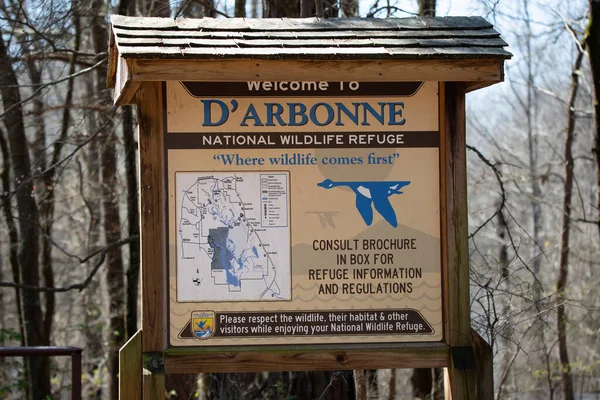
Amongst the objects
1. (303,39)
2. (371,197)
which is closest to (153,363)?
(371,197)

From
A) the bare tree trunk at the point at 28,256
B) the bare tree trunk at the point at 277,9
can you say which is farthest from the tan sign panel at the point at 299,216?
the bare tree trunk at the point at 28,256

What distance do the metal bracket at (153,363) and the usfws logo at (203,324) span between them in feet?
0.74

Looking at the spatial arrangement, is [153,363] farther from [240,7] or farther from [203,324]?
[240,7]

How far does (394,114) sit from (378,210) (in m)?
0.56

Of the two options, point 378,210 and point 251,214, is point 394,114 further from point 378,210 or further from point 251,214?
point 251,214

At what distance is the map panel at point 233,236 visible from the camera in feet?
13.4

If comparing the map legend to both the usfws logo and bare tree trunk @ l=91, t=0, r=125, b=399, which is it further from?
bare tree trunk @ l=91, t=0, r=125, b=399

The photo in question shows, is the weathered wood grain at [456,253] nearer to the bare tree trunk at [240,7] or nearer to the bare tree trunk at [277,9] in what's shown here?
the bare tree trunk at [277,9]

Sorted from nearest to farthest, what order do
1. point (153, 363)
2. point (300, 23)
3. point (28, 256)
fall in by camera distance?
1. point (153, 363)
2. point (300, 23)
3. point (28, 256)

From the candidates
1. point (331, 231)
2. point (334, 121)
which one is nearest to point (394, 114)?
point (334, 121)

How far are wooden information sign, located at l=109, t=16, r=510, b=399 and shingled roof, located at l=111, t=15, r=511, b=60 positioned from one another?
0.05 ft

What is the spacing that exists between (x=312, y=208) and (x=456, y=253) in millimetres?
854

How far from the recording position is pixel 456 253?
418 centimetres

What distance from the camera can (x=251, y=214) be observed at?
414cm
